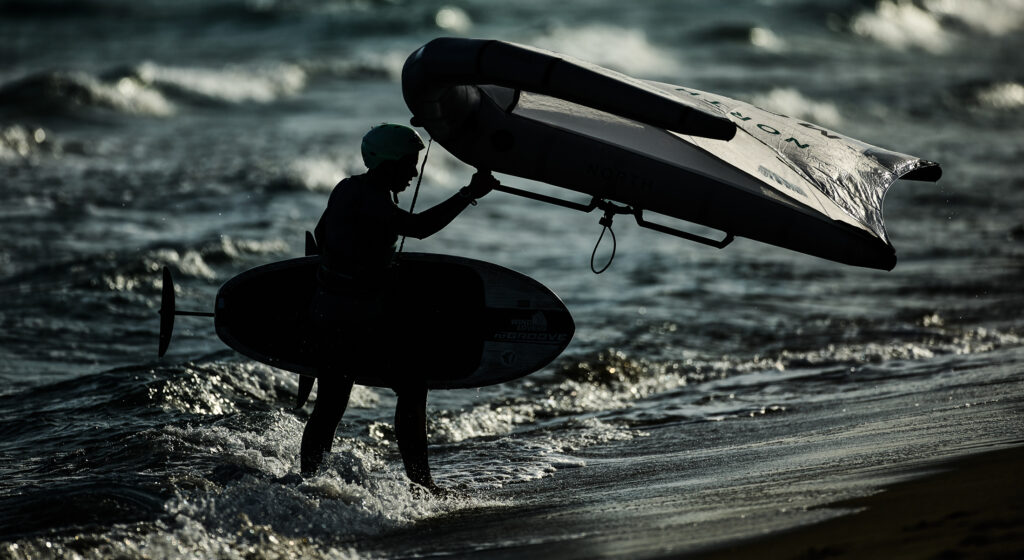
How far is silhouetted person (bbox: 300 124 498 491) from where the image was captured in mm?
4871

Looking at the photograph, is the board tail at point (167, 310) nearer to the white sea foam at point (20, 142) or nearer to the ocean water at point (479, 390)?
the ocean water at point (479, 390)

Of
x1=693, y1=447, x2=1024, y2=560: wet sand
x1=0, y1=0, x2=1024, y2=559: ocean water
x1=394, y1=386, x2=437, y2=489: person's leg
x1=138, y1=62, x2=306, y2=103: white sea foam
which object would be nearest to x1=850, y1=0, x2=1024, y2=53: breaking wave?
x1=0, y1=0, x2=1024, y2=559: ocean water

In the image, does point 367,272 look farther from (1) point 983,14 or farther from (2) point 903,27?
(1) point 983,14

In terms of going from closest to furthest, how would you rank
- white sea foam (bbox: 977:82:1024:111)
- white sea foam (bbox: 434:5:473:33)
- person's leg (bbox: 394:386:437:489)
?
person's leg (bbox: 394:386:437:489)
white sea foam (bbox: 977:82:1024:111)
white sea foam (bbox: 434:5:473:33)

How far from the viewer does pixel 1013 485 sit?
3.97 m

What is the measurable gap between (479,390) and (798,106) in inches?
743

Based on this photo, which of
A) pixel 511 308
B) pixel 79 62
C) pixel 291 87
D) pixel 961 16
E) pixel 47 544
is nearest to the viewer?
pixel 47 544

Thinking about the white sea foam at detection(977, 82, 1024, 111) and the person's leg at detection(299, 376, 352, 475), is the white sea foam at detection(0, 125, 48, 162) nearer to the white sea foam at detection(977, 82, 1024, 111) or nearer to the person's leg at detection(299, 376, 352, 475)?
the person's leg at detection(299, 376, 352, 475)

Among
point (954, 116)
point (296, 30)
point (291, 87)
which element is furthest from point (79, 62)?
point (954, 116)

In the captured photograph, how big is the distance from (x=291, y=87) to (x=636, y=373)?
60.0 feet

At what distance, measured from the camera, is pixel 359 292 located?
5.05 meters

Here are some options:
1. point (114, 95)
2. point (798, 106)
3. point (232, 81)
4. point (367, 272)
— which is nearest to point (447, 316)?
point (367, 272)

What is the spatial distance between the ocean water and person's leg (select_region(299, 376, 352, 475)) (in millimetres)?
113

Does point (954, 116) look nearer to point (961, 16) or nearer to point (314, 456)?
point (314, 456)
